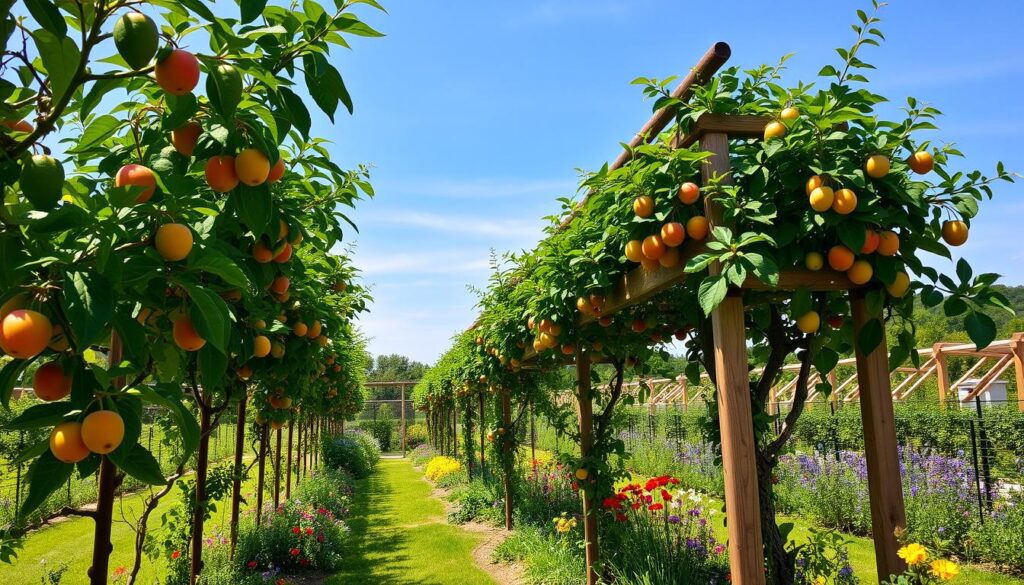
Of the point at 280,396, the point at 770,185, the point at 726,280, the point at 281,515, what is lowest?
the point at 281,515

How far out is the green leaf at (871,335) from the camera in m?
2.49

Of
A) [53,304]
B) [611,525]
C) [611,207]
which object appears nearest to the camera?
[53,304]

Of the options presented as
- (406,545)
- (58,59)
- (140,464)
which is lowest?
(406,545)

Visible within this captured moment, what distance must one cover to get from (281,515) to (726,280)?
633 centimetres

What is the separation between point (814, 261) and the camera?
2.38m

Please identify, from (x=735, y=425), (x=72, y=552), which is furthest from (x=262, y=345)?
(x=72, y=552)

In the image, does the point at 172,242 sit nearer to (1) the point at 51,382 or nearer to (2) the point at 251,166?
(2) the point at 251,166

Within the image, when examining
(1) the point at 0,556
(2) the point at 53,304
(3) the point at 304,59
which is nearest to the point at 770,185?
(3) the point at 304,59

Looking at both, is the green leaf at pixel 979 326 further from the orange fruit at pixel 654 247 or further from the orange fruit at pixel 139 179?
the orange fruit at pixel 139 179

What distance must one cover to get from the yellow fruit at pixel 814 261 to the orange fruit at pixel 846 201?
0.24 metres

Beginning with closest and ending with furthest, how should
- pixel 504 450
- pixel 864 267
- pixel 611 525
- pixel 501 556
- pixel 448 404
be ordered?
1. pixel 864 267
2. pixel 611 525
3. pixel 501 556
4. pixel 504 450
5. pixel 448 404

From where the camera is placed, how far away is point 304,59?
105cm

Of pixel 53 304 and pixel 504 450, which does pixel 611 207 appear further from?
pixel 504 450

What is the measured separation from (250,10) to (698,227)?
190 cm
